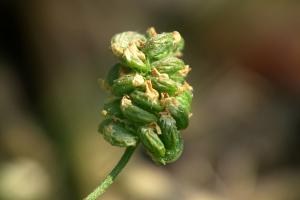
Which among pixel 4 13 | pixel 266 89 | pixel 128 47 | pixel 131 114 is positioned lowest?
pixel 266 89

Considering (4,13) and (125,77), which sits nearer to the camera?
(125,77)

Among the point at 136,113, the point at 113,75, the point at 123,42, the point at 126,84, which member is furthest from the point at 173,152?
the point at 123,42

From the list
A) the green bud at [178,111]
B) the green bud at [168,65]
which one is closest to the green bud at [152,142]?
the green bud at [178,111]

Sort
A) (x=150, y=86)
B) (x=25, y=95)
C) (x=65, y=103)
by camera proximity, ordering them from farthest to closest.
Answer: (x=25, y=95), (x=65, y=103), (x=150, y=86)

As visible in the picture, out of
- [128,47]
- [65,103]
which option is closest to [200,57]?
[65,103]

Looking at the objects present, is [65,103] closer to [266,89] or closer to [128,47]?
[266,89]

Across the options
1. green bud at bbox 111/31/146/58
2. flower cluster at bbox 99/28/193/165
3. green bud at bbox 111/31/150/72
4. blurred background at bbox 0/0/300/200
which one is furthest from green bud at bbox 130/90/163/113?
blurred background at bbox 0/0/300/200

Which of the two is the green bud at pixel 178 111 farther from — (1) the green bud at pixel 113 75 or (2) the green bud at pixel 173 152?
(1) the green bud at pixel 113 75
